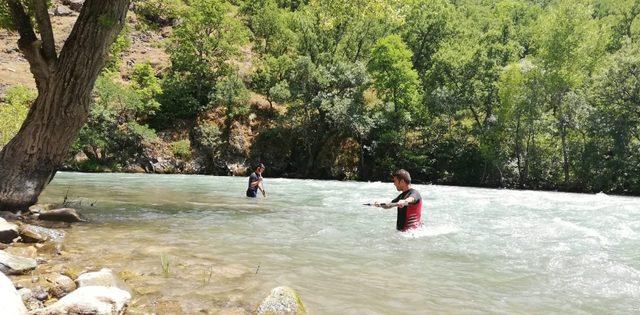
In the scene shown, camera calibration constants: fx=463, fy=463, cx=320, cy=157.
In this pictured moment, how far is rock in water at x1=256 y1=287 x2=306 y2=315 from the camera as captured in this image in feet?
15.7

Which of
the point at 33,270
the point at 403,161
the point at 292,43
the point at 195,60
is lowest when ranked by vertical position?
the point at 33,270

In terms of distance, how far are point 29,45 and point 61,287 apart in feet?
21.8

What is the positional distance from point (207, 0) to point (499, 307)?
4551 cm

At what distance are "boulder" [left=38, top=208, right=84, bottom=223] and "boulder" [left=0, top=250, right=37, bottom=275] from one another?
4338mm

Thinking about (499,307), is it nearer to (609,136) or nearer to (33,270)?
(33,270)

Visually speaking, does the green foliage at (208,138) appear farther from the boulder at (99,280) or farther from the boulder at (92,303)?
the boulder at (92,303)

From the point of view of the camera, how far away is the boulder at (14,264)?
5.61m

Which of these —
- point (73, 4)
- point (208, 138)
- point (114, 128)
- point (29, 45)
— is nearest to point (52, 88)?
point (29, 45)

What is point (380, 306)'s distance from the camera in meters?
5.31

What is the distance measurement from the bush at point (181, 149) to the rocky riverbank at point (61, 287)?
1339 inches

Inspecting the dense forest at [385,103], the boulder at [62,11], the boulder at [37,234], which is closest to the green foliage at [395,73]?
the dense forest at [385,103]

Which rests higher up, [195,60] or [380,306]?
[195,60]

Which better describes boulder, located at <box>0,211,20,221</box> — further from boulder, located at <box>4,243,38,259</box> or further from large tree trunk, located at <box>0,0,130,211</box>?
boulder, located at <box>4,243,38,259</box>

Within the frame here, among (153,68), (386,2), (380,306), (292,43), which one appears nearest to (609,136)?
(386,2)
